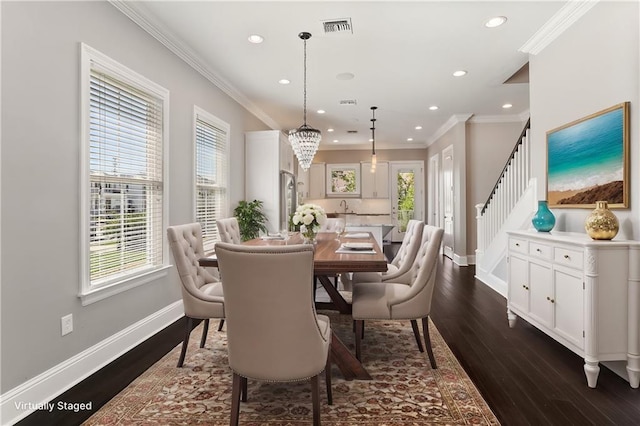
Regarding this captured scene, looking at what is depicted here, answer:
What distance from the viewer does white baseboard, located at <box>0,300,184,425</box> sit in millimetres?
1854

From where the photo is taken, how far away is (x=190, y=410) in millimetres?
1945

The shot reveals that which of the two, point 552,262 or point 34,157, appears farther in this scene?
point 552,262

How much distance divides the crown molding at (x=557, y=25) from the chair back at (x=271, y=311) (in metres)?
3.09

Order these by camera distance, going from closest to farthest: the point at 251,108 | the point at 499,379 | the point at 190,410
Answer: the point at 190,410, the point at 499,379, the point at 251,108

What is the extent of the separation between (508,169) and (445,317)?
95.6 inches

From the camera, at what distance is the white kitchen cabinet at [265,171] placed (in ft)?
18.2

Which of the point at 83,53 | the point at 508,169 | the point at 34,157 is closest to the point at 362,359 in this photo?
the point at 34,157

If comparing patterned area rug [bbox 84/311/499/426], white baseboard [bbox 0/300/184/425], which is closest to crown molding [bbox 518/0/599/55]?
patterned area rug [bbox 84/311/499/426]

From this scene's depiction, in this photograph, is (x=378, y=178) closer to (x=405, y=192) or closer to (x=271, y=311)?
(x=405, y=192)

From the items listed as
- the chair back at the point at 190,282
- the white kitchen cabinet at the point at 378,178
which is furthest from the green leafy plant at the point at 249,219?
the white kitchen cabinet at the point at 378,178

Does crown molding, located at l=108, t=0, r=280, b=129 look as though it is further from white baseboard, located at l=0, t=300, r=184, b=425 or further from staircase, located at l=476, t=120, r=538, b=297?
staircase, located at l=476, t=120, r=538, b=297

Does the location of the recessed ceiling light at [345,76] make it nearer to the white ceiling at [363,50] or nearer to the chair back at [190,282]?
the white ceiling at [363,50]

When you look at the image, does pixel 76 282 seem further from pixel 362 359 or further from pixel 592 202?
pixel 592 202

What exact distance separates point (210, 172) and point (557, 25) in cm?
400
